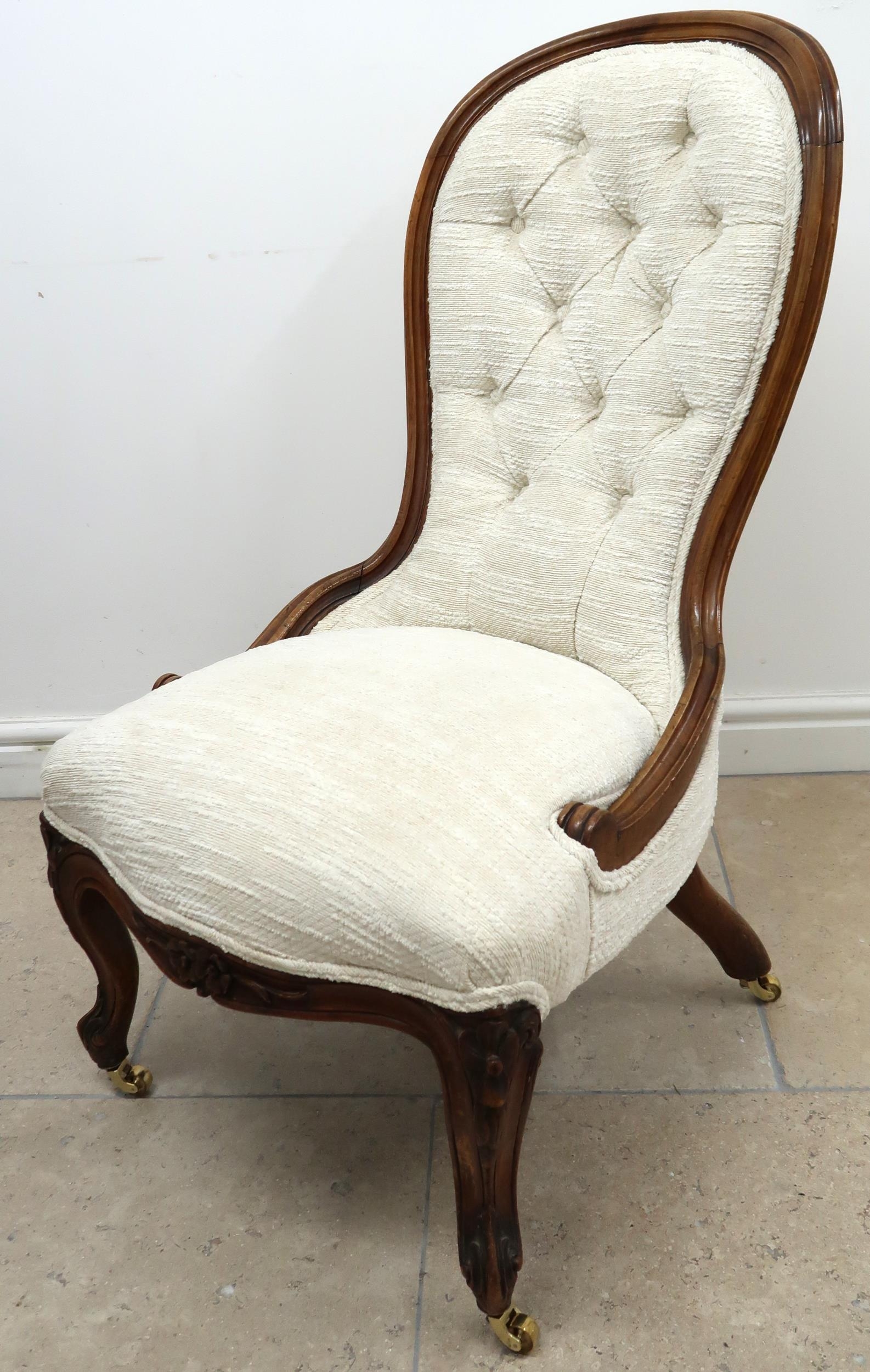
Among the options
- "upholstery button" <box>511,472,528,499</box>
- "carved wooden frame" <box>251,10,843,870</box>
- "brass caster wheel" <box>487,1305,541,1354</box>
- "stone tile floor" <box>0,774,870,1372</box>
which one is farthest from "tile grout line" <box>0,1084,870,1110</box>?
"upholstery button" <box>511,472,528,499</box>

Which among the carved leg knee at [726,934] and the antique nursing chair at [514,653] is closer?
the antique nursing chair at [514,653]

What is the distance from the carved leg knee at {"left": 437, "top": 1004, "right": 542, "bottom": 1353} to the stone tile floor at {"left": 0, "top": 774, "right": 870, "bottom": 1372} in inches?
3.6

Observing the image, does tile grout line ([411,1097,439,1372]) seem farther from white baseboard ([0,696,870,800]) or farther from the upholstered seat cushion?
white baseboard ([0,696,870,800])

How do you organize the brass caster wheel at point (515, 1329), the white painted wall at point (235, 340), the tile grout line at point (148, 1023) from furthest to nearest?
the white painted wall at point (235, 340) → the tile grout line at point (148, 1023) → the brass caster wheel at point (515, 1329)

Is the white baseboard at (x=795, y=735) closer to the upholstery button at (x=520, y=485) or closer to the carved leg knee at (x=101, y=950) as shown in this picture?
the upholstery button at (x=520, y=485)

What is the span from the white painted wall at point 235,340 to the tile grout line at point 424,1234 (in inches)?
34.4

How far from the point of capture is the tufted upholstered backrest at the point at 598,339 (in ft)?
3.49

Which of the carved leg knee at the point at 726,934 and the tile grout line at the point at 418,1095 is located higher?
the carved leg knee at the point at 726,934

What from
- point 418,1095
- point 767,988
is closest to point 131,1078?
point 418,1095

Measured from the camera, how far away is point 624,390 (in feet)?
3.83

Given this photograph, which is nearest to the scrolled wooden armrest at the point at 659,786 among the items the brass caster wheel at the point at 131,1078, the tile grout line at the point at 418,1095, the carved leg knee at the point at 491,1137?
the carved leg knee at the point at 491,1137

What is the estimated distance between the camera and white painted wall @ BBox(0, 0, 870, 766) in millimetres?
1430

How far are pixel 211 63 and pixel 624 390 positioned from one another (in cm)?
77

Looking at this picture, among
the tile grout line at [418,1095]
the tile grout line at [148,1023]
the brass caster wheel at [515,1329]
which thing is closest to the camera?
the brass caster wheel at [515,1329]
